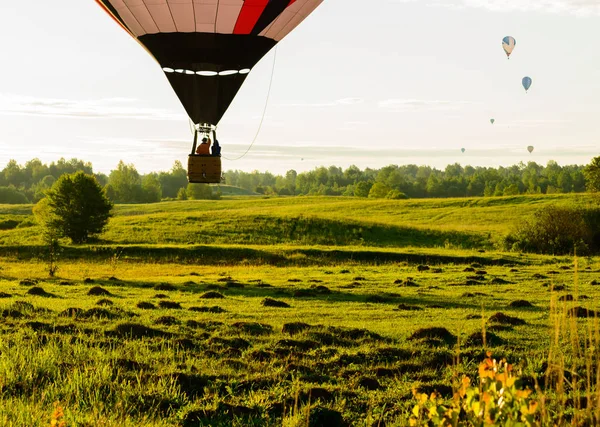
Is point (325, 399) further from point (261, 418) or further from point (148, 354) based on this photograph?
point (148, 354)

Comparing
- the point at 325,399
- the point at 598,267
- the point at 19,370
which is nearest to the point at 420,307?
the point at 325,399

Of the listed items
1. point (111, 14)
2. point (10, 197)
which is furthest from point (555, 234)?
point (10, 197)

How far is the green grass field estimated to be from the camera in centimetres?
916

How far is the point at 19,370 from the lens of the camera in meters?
10.6

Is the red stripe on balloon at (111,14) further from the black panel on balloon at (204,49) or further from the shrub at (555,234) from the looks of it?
the shrub at (555,234)

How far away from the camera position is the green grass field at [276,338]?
361 inches

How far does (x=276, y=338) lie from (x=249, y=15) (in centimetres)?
826

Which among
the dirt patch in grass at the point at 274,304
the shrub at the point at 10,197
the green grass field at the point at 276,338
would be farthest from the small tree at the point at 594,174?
the shrub at the point at 10,197

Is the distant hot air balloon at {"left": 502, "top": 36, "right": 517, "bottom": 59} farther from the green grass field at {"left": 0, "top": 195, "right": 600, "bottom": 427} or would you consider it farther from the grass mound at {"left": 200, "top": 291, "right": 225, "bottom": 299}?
the grass mound at {"left": 200, "top": 291, "right": 225, "bottom": 299}

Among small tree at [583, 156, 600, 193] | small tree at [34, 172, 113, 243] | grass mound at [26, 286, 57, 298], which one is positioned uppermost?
small tree at [583, 156, 600, 193]

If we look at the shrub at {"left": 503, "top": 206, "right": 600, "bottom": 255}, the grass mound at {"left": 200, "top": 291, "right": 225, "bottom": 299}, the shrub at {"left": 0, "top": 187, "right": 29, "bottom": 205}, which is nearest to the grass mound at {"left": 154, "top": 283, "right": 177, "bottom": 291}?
the grass mound at {"left": 200, "top": 291, "right": 225, "bottom": 299}

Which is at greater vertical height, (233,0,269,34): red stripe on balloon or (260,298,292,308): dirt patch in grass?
(233,0,269,34): red stripe on balloon

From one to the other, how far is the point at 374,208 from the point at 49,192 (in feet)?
127

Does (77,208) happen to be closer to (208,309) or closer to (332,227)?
(332,227)
